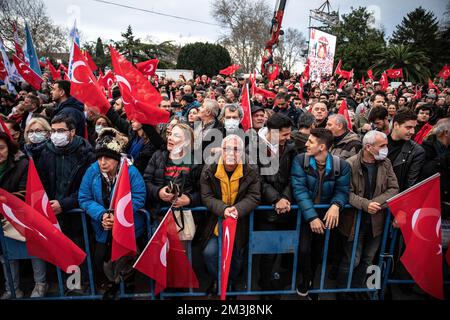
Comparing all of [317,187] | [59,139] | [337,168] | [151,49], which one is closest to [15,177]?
[59,139]

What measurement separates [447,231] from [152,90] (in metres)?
3.72

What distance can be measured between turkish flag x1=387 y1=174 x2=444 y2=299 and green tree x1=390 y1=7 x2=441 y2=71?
44.6m

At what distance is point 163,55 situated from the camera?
44375mm

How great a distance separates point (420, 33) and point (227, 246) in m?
52.9

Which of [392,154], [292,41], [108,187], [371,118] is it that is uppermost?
[292,41]

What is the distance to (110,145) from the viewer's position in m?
3.17

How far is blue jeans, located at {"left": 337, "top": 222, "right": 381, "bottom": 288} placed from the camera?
3275mm

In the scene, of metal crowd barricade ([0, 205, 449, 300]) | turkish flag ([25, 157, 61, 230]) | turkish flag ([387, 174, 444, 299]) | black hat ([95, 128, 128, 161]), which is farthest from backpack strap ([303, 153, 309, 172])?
turkish flag ([25, 157, 61, 230])

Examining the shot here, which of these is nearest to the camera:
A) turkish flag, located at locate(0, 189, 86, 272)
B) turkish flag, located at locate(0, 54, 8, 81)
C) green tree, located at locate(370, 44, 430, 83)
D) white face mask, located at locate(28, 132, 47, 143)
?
turkish flag, located at locate(0, 189, 86, 272)

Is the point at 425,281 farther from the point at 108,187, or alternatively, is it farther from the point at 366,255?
the point at 108,187

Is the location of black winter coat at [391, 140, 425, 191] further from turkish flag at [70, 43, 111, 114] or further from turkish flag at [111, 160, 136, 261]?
turkish flag at [70, 43, 111, 114]

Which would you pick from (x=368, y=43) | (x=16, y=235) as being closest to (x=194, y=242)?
(x=16, y=235)

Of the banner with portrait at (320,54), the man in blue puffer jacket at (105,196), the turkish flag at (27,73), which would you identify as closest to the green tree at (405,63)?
the banner with portrait at (320,54)

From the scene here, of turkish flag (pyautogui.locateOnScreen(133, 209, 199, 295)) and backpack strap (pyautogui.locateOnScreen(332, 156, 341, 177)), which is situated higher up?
backpack strap (pyautogui.locateOnScreen(332, 156, 341, 177))
